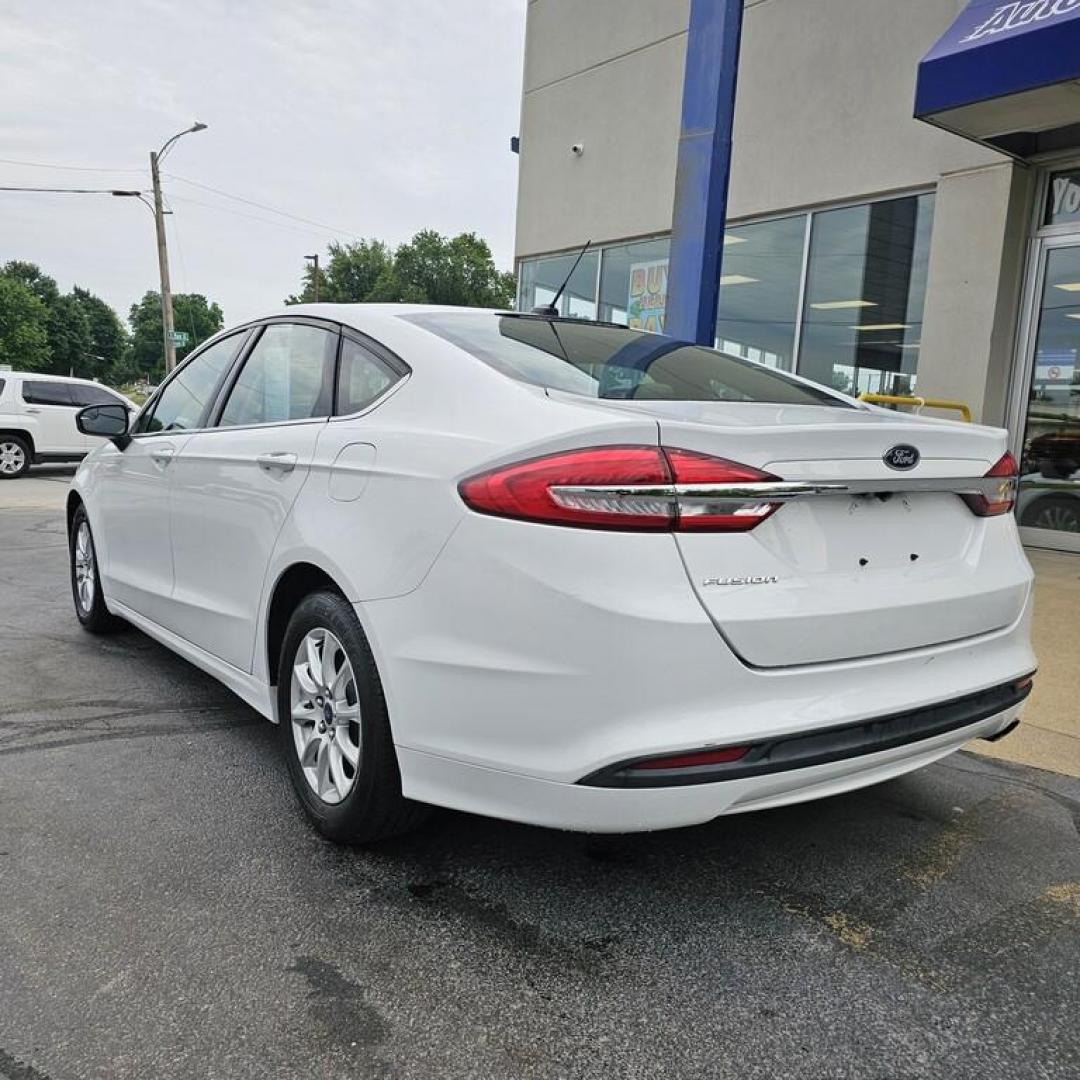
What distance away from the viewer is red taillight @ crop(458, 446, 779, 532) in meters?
2.01

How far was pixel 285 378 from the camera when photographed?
334 centimetres

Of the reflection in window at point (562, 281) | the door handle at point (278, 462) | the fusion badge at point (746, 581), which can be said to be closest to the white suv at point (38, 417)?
the reflection in window at point (562, 281)

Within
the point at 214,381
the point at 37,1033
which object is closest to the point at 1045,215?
the point at 214,381

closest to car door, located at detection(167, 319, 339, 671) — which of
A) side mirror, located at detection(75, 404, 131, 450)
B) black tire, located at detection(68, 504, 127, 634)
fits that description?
side mirror, located at detection(75, 404, 131, 450)

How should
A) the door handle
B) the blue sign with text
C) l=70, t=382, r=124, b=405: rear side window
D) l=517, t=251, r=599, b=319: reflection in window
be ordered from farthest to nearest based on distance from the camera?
l=70, t=382, r=124, b=405: rear side window < l=517, t=251, r=599, b=319: reflection in window < the blue sign with text < the door handle

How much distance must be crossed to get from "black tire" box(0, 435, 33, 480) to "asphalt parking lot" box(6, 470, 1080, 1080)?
1375 cm

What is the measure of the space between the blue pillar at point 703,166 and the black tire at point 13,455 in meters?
12.6

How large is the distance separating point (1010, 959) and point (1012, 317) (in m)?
7.24

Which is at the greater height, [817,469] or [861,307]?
[861,307]

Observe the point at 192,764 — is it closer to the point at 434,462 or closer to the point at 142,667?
the point at 142,667

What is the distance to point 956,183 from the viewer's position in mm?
8148

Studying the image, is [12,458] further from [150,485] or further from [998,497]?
[998,497]

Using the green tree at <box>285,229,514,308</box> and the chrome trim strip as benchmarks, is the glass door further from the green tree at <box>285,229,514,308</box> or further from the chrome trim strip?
the green tree at <box>285,229,514,308</box>

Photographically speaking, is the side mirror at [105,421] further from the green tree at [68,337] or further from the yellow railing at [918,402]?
the green tree at [68,337]
